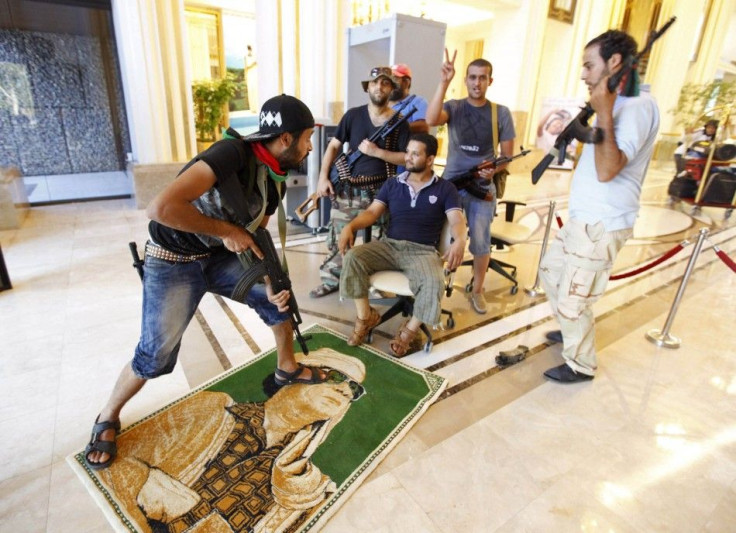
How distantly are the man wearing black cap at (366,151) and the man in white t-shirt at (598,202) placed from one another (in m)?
1.24

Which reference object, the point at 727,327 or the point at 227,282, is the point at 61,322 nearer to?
the point at 227,282

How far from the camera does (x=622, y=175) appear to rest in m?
2.17

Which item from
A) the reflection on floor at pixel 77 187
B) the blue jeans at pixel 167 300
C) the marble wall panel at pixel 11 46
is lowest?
the reflection on floor at pixel 77 187

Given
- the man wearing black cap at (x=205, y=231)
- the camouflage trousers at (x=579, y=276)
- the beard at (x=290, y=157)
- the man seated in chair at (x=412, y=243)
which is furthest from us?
the man seated in chair at (x=412, y=243)

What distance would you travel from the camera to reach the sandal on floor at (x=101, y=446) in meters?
1.85

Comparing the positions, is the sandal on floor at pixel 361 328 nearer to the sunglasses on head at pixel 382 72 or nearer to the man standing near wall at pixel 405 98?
the man standing near wall at pixel 405 98

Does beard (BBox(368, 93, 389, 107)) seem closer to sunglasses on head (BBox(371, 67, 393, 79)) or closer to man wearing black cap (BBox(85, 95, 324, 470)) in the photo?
sunglasses on head (BBox(371, 67, 393, 79))

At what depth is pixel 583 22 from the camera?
→ 10641 mm

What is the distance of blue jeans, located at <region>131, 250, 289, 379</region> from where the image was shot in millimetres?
1797

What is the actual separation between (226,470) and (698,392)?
9.13 feet

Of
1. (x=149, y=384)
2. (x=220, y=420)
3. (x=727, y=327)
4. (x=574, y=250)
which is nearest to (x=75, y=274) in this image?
(x=149, y=384)

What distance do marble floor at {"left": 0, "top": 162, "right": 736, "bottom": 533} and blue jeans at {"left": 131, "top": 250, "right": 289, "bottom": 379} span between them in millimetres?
559

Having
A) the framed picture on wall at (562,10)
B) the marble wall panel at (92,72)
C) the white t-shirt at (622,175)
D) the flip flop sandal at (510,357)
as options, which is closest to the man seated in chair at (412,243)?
the flip flop sandal at (510,357)

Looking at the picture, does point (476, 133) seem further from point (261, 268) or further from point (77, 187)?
point (77, 187)
